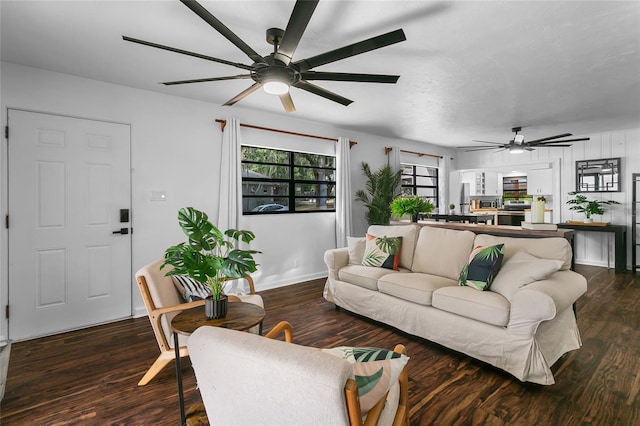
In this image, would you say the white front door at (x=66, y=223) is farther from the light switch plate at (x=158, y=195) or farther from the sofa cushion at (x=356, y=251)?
the sofa cushion at (x=356, y=251)

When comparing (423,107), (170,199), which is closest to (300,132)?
(423,107)

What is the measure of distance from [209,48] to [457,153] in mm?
7120

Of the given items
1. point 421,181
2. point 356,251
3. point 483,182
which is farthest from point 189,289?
point 483,182

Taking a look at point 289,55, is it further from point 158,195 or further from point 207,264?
point 158,195

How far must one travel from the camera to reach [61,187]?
10.8ft

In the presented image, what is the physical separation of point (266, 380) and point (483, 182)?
8.36 metres

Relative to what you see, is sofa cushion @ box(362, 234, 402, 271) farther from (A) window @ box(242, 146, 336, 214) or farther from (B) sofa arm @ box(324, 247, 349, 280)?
(A) window @ box(242, 146, 336, 214)

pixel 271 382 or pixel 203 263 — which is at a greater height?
pixel 203 263

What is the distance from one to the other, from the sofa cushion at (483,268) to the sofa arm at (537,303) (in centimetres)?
32

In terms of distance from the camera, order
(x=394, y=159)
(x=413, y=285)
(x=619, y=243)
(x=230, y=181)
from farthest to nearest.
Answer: (x=394, y=159), (x=619, y=243), (x=230, y=181), (x=413, y=285)

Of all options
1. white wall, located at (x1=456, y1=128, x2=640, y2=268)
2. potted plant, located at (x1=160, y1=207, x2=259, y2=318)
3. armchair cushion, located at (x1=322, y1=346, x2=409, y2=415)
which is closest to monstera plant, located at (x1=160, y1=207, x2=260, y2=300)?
potted plant, located at (x1=160, y1=207, x2=259, y2=318)

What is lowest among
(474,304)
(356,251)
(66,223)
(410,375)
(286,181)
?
(410,375)

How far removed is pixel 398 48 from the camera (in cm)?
271

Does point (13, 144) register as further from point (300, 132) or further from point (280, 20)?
point (300, 132)
